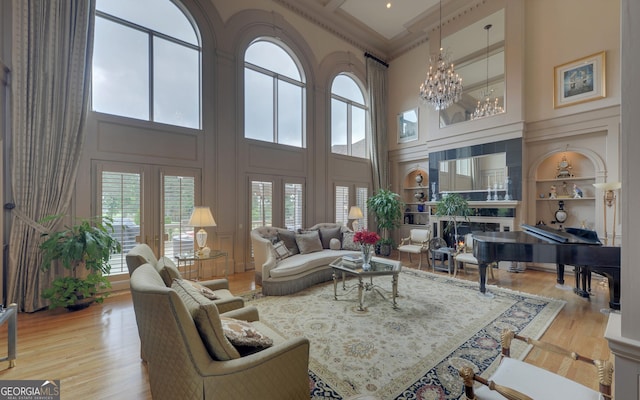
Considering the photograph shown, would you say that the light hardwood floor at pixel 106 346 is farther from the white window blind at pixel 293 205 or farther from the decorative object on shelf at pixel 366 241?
the white window blind at pixel 293 205

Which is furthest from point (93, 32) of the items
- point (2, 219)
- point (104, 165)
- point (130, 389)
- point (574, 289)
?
point (574, 289)

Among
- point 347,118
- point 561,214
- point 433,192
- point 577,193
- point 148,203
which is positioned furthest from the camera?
point 347,118

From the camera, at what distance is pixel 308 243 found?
212 inches

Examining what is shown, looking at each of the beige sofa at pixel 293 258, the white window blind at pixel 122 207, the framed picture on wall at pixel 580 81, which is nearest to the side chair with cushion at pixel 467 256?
the beige sofa at pixel 293 258

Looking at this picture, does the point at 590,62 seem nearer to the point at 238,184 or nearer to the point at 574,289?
the point at 574,289

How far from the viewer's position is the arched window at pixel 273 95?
20.3 feet

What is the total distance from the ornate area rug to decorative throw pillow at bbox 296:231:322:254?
0.85 meters

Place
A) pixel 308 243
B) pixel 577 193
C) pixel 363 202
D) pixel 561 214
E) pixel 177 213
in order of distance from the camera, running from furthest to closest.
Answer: pixel 363 202, pixel 561 214, pixel 577 193, pixel 308 243, pixel 177 213

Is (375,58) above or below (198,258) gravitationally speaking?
above

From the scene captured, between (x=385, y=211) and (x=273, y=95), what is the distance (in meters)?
4.19

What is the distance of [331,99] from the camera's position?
773 centimetres

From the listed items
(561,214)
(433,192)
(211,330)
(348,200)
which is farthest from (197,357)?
(561,214)

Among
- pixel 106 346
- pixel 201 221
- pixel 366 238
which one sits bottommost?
pixel 106 346

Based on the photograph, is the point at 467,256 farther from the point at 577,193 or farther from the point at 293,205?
the point at 293,205
